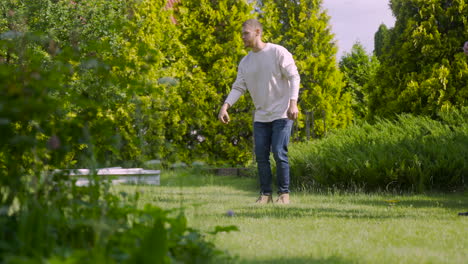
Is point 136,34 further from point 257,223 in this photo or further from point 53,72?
point 53,72

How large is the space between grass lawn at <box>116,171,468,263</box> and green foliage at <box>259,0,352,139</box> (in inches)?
270

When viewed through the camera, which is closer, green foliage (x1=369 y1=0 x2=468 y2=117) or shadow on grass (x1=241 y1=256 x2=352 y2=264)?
shadow on grass (x1=241 y1=256 x2=352 y2=264)

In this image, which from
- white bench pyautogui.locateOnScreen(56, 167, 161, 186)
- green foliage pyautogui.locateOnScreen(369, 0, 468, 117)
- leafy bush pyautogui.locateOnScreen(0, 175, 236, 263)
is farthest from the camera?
green foliage pyautogui.locateOnScreen(369, 0, 468, 117)

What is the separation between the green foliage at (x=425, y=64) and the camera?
11.0 meters

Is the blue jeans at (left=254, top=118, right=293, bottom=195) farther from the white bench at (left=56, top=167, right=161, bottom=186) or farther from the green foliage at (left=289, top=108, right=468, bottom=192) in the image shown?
the green foliage at (left=289, top=108, right=468, bottom=192)

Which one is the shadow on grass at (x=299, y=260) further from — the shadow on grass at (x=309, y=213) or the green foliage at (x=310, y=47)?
the green foliage at (x=310, y=47)

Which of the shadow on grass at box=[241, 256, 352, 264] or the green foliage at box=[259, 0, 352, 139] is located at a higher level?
the green foliage at box=[259, 0, 352, 139]

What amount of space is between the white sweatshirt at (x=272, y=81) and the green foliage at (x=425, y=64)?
549cm

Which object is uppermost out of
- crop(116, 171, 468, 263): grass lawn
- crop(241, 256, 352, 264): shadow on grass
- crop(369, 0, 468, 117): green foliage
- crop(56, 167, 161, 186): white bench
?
crop(369, 0, 468, 117): green foliage

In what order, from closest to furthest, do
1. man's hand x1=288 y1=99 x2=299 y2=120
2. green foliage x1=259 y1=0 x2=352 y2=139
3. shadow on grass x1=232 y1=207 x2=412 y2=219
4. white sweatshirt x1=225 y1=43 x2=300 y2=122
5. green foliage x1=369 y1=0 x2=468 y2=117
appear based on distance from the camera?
shadow on grass x1=232 y1=207 x2=412 y2=219
man's hand x1=288 y1=99 x2=299 y2=120
white sweatshirt x1=225 y1=43 x2=300 y2=122
green foliage x1=369 y1=0 x2=468 y2=117
green foliage x1=259 y1=0 x2=352 y2=139

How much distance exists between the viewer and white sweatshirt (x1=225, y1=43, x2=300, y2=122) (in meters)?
6.12

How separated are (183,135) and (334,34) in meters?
4.30

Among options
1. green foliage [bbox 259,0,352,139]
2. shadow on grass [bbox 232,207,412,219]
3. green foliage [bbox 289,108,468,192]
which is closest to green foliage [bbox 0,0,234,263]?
shadow on grass [bbox 232,207,412,219]

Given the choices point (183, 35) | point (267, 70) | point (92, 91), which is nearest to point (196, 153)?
point (183, 35)
